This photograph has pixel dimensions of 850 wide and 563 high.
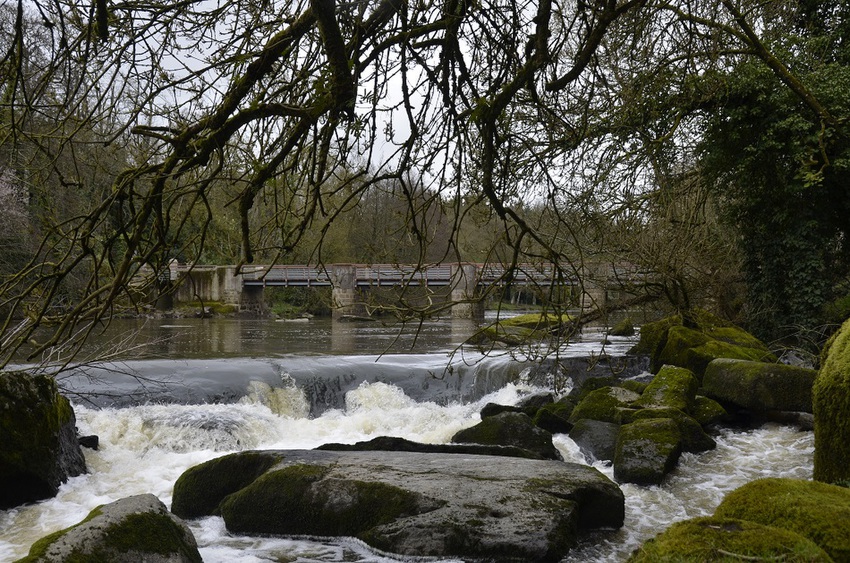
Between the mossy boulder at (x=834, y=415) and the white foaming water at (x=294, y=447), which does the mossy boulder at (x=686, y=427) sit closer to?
the white foaming water at (x=294, y=447)

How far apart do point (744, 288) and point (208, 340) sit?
13483mm

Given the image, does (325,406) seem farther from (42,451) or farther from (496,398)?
(42,451)

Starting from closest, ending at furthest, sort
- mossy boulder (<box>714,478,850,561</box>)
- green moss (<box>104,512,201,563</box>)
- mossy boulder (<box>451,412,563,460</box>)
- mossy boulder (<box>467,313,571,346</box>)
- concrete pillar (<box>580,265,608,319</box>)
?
mossy boulder (<box>714,478,850,561</box>) < mossy boulder (<box>467,313,571,346</box>) < concrete pillar (<box>580,265,608,319</box>) < green moss (<box>104,512,201,563</box>) < mossy boulder (<box>451,412,563,460</box>)

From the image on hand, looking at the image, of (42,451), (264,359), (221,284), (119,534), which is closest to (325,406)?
(264,359)

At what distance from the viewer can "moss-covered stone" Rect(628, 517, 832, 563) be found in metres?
3.44

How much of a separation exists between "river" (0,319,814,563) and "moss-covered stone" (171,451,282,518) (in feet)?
0.87

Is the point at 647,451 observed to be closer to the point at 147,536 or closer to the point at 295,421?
the point at 147,536

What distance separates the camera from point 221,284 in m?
37.0

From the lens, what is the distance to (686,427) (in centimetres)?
1039

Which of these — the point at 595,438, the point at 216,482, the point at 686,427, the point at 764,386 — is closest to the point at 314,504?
the point at 216,482

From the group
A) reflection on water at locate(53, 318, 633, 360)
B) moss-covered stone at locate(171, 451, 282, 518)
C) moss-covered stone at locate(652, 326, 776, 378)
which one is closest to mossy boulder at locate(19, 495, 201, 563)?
moss-covered stone at locate(171, 451, 282, 518)

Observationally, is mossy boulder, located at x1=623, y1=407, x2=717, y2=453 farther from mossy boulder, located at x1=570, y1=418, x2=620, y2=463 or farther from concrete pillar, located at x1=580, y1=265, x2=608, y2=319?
concrete pillar, located at x1=580, y1=265, x2=608, y2=319

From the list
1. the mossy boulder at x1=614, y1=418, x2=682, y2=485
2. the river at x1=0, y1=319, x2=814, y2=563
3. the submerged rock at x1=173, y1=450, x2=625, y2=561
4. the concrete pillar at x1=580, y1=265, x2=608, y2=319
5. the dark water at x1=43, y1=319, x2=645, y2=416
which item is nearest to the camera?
the concrete pillar at x1=580, y1=265, x2=608, y2=319

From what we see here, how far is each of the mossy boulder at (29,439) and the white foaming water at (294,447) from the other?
0.19 meters
